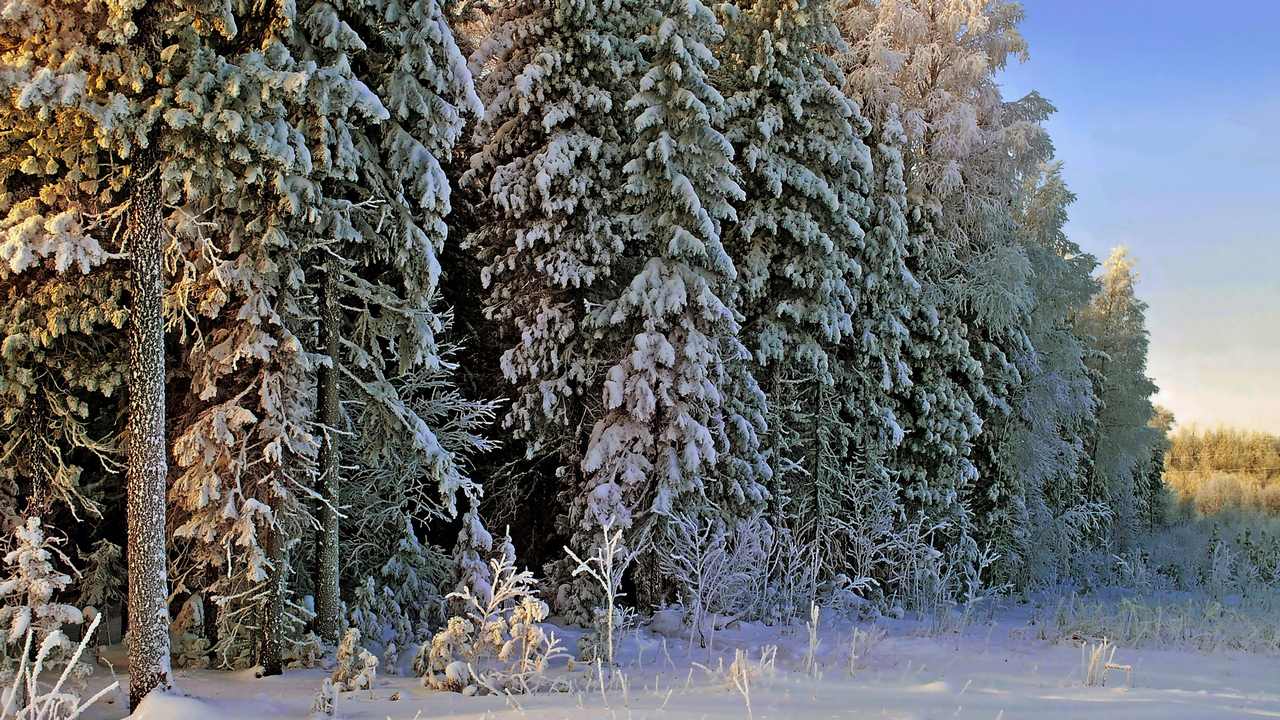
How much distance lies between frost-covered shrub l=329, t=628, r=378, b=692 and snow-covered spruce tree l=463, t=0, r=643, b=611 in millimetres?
7283

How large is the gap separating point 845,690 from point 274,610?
22.5ft

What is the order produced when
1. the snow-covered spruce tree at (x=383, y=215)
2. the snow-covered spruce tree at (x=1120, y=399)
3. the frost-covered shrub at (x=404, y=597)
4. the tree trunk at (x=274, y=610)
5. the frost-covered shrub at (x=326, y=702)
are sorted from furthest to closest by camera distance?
the snow-covered spruce tree at (x=1120, y=399) → the frost-covered shrub at (x=404, y=597) → the snow-covered spruce tree at (x=383, y=215) → the tree trunk at (x=274, y=610) → the frost-covered shrub at (x=326, y=702)

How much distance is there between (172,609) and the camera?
41.2 ft

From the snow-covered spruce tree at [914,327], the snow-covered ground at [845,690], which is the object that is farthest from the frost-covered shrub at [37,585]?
the snow-covered spruce tree at [914,327]

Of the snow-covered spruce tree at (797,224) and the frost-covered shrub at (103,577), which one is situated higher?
the snow-covered spruce tree at (797,224)

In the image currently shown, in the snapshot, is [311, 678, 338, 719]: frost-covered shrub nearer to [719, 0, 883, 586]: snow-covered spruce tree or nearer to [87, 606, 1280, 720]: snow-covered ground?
[87, 606, 1280, 720]: snow-covered ground

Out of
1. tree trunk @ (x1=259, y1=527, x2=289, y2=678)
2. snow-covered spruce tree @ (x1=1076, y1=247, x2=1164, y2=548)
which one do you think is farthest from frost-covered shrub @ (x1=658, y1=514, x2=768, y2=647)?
snow-covered spruce tree @ (x1=1076, y1=247, x2=1164, y2=548)

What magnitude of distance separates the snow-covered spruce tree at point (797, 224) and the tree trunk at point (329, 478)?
25.6 ft

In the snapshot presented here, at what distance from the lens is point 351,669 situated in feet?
31.4

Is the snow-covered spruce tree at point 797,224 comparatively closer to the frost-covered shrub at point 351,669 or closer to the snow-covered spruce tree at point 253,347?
the snow-covered spruce tree at point 253,347

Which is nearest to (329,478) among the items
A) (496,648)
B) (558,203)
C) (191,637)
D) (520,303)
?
(191,637)

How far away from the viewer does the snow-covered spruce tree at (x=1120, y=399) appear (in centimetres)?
2727

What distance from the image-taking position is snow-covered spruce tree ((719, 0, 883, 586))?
17.5 metres

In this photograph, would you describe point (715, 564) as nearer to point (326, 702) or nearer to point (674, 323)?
point (674, 323)
